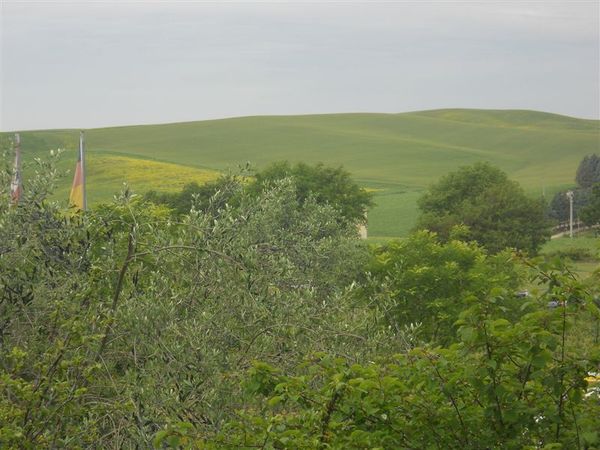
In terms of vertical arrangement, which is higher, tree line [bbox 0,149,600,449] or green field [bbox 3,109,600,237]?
tree line [bbox 0,149,600,449]

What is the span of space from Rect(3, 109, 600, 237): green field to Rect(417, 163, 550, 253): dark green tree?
36.6 metres

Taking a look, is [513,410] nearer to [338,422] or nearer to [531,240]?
[338,422]

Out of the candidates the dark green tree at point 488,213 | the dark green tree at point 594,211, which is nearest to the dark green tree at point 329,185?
the dark green tree at point 488,213

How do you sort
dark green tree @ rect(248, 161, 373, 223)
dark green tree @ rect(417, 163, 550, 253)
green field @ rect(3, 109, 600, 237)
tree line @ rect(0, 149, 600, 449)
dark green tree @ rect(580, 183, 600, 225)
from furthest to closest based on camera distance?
green field @ rect(3, 109, 600, 237) → dark green tree @ rect(580, 183, 600, 225) → dark green tree @ rect(417, 163, 550, 253) → dark green tree @ rect(248, 161, 373, 223) → tree line @ rect(0, 149, 600, 449)

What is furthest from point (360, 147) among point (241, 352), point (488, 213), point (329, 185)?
point (241, 352)

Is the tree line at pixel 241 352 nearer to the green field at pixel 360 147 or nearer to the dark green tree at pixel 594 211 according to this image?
the dark green tree at pixel 594 211

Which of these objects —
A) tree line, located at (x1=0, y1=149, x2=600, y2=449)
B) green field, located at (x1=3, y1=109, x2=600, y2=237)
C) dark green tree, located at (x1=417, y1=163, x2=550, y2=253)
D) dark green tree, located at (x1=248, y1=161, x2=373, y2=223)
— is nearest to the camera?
tree line, located at (x1=0, y1=149, x2=600, y2=449)

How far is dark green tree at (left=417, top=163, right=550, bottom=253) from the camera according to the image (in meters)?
77.9

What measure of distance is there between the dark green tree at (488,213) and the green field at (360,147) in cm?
3664

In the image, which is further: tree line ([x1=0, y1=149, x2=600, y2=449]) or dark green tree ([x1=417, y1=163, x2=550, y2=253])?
dark green tree ([x1=417, y1=163, x2=550, y2=253])

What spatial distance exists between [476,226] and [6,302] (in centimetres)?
7027

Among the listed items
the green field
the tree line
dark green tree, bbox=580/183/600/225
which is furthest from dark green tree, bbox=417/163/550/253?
the tree line

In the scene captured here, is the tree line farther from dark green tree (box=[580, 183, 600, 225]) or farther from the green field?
the green field

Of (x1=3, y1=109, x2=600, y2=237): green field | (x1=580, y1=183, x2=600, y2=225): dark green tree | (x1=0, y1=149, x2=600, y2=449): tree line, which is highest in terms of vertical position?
(x1=0, y1=149, x2=600, y2=449): tree line
